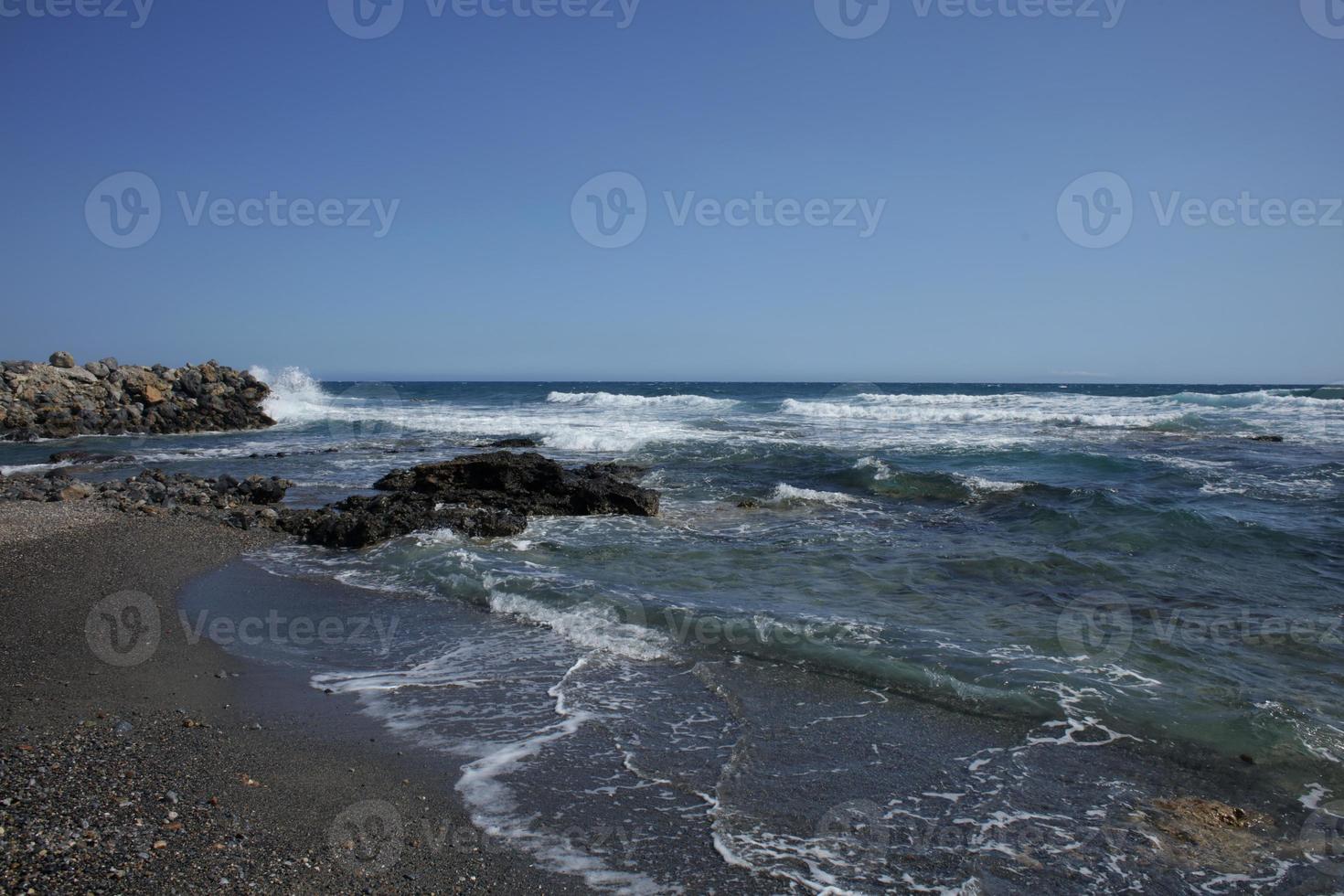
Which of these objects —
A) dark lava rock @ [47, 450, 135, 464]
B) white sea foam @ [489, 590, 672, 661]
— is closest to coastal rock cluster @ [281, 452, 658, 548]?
white sea foam @ [489, 590, 672, 661]

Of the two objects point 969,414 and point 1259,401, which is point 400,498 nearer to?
point 969,414

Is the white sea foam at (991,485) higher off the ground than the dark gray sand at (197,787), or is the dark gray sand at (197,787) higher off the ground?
the white sea foam at (991,485)

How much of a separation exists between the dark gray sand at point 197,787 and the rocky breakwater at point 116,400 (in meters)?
24.0

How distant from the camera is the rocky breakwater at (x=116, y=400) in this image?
25.1m

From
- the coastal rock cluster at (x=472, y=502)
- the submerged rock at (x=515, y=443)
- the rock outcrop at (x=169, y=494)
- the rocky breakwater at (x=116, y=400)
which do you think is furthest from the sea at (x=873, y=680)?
the rocky breakwater at (x=116, y=400)

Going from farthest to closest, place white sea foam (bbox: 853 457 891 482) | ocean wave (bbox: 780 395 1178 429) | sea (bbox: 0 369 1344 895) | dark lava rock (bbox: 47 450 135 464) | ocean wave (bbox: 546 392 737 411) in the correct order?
ocean wave (bbox: 546 392 737 411), ocean wave (bbox: 780 395 1178 429), dark lava rock (bbox: 47 450 135 464), white sea foam (bbox: 853 457 891 482), sea (bbox: 0 369 1344 895)

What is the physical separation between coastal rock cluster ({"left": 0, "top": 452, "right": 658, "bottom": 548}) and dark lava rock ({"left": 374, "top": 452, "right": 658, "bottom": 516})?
0.02 meters

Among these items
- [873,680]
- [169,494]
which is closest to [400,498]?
[169,494]

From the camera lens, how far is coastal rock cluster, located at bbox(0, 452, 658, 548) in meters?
10.9

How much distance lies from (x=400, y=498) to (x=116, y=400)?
21.8 metres

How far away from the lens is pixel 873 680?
569 cm

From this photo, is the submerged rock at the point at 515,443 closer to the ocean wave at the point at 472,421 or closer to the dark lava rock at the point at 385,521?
the ocean wave at the point at 472,421

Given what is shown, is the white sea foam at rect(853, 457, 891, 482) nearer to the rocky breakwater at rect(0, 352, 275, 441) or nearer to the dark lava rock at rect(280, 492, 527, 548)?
the dark lava rock at rect(280, 492, 527, 548)

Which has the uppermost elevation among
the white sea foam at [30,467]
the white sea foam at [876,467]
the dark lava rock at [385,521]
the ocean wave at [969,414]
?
the ocean wave at [969,414]
